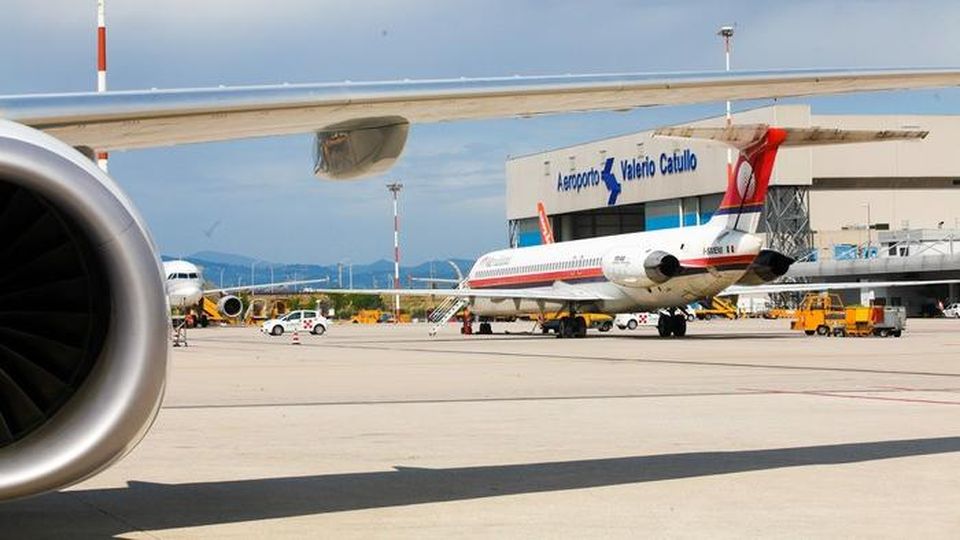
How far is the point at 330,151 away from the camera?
26.6 feet

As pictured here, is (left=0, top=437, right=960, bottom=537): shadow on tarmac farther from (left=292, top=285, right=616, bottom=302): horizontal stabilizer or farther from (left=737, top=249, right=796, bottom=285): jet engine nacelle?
(left=292, top=285, right=616, bottom=302): horizontal stabilizer

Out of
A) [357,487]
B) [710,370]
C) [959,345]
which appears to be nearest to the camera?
[357,487]

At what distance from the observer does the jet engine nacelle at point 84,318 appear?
18.0 ft

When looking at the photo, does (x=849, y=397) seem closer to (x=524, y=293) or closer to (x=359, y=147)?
(x=359, y=147)

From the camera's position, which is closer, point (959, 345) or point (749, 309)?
point (959, 345)

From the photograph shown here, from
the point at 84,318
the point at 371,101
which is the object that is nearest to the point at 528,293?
the point at 371,101

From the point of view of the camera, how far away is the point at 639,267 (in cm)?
4184

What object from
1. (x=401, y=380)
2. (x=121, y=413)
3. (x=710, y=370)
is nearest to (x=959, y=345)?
(x=710, y=370)

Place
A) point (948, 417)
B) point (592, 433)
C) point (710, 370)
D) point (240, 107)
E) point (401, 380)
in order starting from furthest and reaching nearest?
point (710, 370) → point (401, 380) → point (948, 417) → point (592, 433) → point (240, 107)

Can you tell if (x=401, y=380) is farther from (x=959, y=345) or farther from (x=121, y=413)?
(x=959, y=345)

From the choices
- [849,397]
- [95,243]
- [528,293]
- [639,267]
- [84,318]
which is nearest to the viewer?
[95,243]

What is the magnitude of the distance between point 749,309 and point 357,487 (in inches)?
3160

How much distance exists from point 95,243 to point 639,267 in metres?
36.9

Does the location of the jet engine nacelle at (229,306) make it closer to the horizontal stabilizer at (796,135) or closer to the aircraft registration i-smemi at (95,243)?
the horizontal stabilizer at (796,135)
